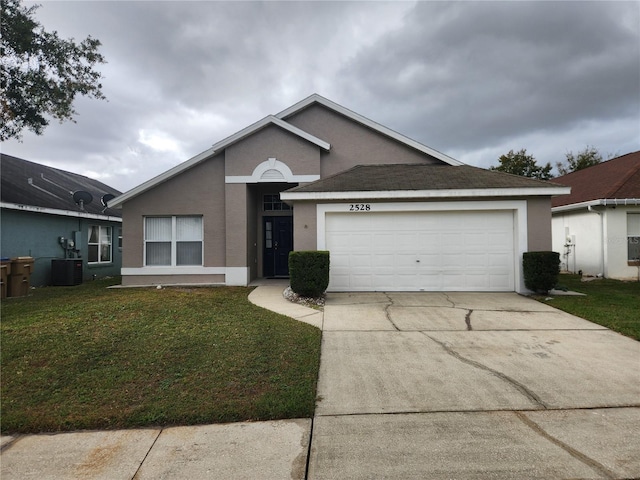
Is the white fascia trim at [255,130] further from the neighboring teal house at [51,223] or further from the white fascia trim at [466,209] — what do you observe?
the neighboring teal house at [51,223]

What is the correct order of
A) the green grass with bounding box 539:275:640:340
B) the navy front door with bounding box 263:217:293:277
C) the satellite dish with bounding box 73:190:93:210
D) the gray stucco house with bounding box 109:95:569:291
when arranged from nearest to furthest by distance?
the green grass with bounding box 539:275:640:340
the gray stucco house with bounding box 109:95:569:291
the navy front door with bounding box 263:217:293:277
the satellite dish with bounding box 73:190:93:210

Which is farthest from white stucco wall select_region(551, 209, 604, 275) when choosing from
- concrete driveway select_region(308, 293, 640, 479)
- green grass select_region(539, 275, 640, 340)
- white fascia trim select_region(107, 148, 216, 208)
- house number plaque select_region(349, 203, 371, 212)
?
white fascia trim select_region(107, 148, 216, 208)

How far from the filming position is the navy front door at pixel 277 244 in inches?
545

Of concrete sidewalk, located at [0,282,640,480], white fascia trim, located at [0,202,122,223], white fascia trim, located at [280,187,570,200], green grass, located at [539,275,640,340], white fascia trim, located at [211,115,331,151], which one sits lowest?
concrete sidewalk, located at [0,282,640,480]

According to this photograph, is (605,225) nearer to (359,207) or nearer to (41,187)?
(359,207)

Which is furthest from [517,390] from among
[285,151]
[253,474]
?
[285,151]

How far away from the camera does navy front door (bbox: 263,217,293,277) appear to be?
545 inches

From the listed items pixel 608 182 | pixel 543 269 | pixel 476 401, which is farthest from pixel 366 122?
pixel 476 401

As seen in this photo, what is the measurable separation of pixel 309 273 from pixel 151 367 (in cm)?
479

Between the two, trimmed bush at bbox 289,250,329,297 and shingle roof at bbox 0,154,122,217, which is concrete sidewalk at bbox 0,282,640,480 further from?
shingle roof at bbox 0,154,122,217

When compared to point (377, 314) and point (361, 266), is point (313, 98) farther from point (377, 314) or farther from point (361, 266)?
point (377, 314)

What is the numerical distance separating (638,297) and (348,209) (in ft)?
25.8

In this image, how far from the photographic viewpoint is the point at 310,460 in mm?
2941

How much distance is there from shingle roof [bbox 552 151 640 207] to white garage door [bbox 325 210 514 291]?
636 centimetres
